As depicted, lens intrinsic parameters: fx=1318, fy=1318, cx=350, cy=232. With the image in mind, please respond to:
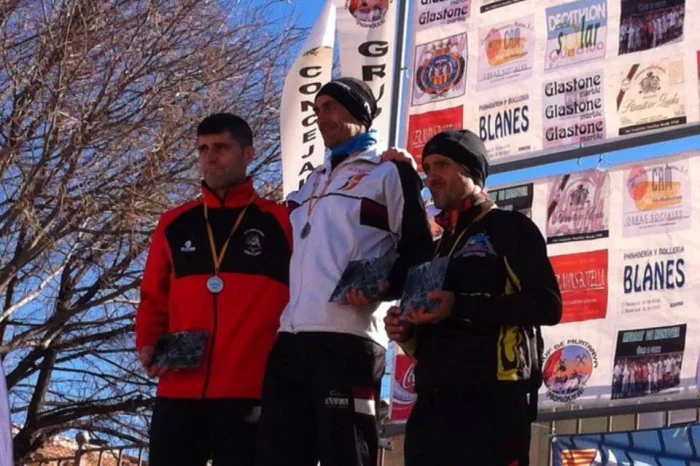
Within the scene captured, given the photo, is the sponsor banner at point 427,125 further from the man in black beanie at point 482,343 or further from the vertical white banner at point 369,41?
the man in black beanie at point 482,343

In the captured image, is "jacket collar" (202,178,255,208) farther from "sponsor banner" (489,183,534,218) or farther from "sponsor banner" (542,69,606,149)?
"sponsor banner" (542,69,606,149)

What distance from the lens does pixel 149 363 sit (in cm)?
480

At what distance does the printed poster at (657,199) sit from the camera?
6348 mm

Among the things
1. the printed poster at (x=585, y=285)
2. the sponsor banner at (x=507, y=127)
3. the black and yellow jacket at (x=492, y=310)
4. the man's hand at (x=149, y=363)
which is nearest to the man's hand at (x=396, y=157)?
the black and yellow jacket at (x=492, y=310)

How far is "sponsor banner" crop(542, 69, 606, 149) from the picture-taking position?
671 cm

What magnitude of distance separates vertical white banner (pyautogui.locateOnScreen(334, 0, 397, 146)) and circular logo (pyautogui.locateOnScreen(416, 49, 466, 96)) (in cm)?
19

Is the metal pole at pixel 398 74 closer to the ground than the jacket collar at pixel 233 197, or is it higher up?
higher up

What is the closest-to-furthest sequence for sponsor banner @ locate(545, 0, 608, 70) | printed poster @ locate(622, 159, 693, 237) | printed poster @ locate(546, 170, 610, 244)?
printed poster @ locate(622, 159, 693, 237) → printed poster @ locate(546, 170, 610, 244) → sponsor banner @ locate(545, 0, 608, 70)

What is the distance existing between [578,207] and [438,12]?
5.10 feet

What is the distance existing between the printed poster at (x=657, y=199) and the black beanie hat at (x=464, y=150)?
7.36 feet

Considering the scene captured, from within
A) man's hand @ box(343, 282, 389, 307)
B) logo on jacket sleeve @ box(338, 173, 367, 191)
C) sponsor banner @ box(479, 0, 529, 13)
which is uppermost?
sponsor banner @ box(479, 0, 529, 13)

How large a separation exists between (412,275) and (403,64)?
3.46 meters

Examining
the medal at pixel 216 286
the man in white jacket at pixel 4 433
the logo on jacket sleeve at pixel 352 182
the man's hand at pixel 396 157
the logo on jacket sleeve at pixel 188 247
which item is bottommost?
Answer: the man in white jacket at pixel 4 433

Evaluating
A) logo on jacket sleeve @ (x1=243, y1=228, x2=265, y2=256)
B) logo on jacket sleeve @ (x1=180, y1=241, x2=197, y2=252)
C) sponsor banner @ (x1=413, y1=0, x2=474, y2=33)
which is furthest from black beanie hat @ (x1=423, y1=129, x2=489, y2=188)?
sponsor banner @ (x1=413, y1=0, x2=474, y2=33)
